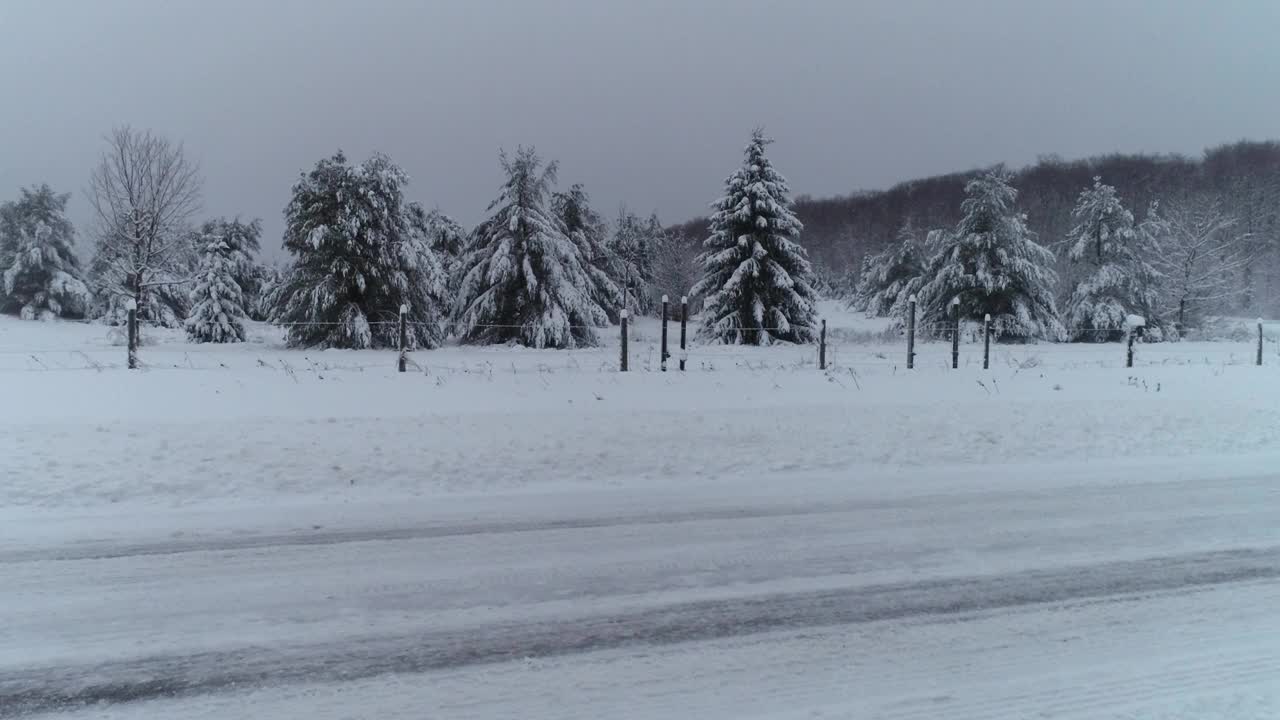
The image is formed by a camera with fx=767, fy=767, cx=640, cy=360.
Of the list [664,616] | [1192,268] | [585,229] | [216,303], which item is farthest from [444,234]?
[664,616]

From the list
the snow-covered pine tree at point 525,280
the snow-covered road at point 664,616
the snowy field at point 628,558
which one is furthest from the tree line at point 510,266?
the snow-covered road at point 664,616

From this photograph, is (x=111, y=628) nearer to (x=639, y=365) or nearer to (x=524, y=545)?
(x=524, y=545)

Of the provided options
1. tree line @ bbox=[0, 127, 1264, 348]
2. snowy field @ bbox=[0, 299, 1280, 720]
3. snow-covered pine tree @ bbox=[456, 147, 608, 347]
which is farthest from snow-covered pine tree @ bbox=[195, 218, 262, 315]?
snowy field @ bbox=[0, 299, 1280, 720]

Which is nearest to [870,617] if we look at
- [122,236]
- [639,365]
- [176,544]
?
[176,544]

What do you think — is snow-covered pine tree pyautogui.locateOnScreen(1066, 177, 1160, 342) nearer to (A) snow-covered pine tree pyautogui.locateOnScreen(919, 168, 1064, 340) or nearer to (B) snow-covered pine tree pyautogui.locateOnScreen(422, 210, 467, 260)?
(A) snow-covered pine tree pyautogui.locateOnScreen(919, 168, 1064, 340)

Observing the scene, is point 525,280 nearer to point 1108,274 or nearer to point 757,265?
point 757,265

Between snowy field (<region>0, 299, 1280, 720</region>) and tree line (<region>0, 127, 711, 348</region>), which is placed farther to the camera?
tree line (<region>0, 127, 711, 348</region>)

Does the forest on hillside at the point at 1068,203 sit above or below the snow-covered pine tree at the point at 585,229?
above

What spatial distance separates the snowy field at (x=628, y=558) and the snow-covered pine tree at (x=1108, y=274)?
2782 cm

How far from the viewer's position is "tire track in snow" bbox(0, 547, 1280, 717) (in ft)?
9.57

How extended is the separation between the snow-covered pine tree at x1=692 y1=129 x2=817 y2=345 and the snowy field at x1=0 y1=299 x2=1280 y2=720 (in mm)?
19170

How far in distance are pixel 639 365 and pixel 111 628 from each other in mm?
13092

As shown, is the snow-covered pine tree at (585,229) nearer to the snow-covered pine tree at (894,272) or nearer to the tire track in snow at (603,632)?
the snow-covered pine tree at (894,272)

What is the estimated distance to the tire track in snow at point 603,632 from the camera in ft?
9.57
